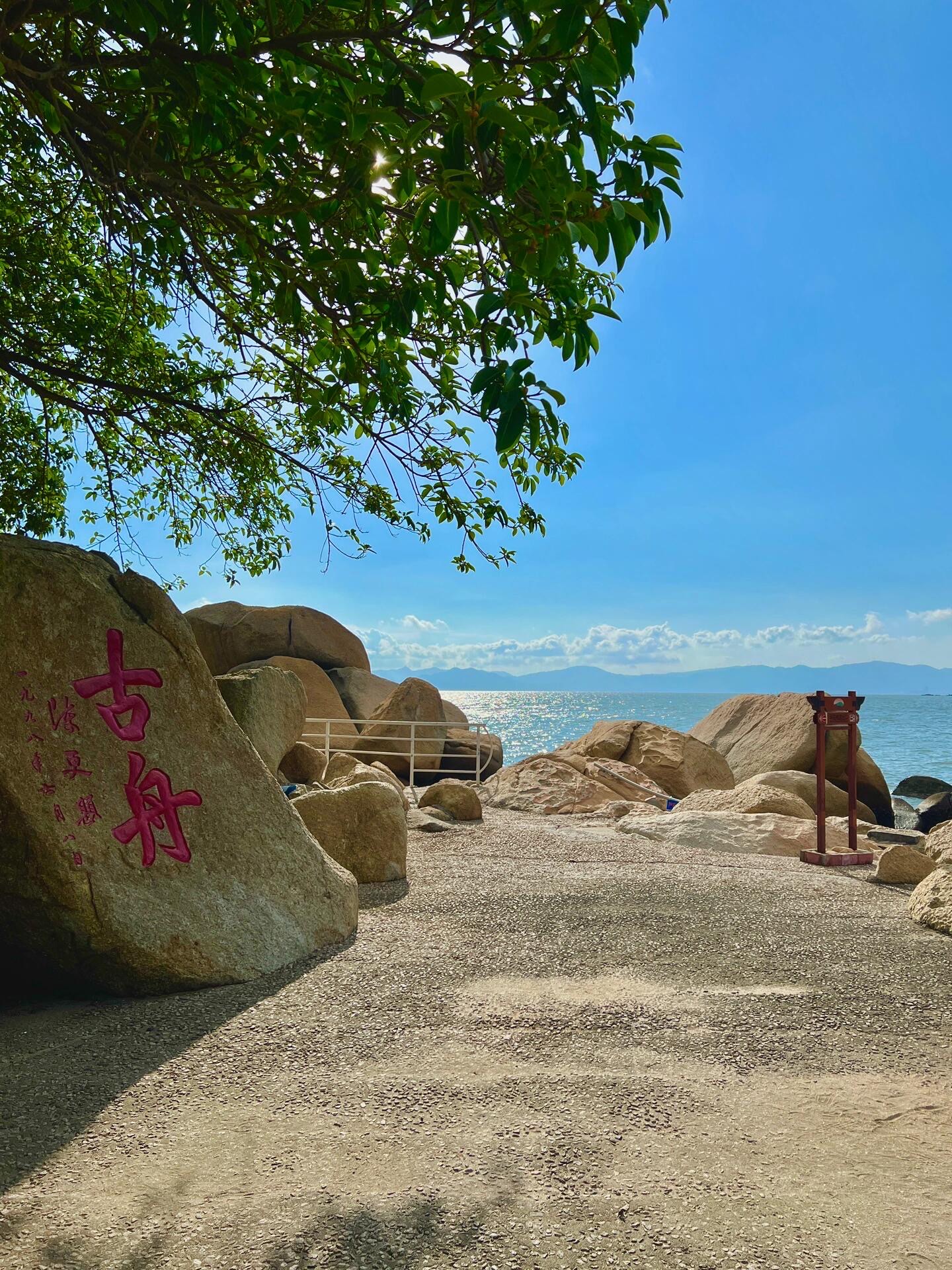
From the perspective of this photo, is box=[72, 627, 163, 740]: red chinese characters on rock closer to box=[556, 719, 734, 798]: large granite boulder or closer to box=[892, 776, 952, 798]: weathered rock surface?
box=[556, 719, 734, 798]: large granite boulder

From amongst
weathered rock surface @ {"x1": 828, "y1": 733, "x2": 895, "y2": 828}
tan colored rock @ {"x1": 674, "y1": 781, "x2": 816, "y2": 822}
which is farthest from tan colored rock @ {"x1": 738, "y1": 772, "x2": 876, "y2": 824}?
weathered rock surface @ {"x1": 828, "y1": 733, "x2": 895, "y2": 828}

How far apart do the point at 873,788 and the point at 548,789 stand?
7.90 meters

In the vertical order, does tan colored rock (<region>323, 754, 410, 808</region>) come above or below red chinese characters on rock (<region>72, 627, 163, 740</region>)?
below

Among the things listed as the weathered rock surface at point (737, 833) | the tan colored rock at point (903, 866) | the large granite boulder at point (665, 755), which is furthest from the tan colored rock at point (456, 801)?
the large granite boulder at point (665, 755)

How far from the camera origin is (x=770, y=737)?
1683cm

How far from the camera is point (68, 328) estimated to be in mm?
7652

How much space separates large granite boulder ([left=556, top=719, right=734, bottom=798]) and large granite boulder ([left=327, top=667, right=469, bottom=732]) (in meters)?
4.81

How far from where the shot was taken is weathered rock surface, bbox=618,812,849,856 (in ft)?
31.4

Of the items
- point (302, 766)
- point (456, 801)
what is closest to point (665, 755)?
point (456, 801)

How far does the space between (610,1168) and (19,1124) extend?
2232 mm

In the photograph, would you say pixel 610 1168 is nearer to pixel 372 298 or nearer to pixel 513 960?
pixel 513 960

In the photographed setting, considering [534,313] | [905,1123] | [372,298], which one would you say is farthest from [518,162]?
[905,1123]

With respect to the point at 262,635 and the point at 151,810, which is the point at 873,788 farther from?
the point at 151,810

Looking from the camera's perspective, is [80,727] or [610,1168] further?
[80,727]
